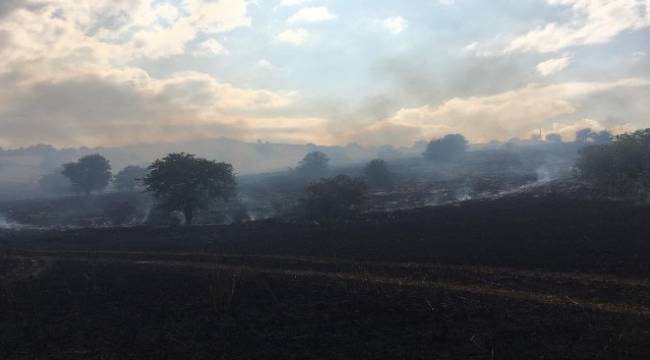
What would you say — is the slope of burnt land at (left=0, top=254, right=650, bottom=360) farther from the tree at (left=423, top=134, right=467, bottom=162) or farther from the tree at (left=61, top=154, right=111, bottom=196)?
the tree at (left=423, top=134, right=467, bottom=162)

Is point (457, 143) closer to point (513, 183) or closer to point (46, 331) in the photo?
point (513, 183)

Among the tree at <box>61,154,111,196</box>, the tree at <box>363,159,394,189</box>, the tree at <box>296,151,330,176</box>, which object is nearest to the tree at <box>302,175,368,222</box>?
the tree at <box>363,159,394,189</box>

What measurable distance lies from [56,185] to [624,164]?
16055 centimetres

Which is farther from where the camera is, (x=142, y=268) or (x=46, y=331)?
(x=142, y=268)

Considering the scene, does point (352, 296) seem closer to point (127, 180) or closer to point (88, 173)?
point (88, 173)

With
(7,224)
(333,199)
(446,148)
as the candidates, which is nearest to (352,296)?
(333,199)

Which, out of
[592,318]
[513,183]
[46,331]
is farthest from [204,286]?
[513,183]

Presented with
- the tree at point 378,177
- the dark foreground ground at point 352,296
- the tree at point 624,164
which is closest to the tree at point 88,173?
the tree at point 378,177

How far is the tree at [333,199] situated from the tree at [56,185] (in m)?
111

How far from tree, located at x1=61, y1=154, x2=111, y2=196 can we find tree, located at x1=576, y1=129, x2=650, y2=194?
10761 cm

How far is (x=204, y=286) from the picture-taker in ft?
96.1

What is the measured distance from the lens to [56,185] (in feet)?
536

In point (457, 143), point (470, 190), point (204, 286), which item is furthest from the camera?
point (457, 143)

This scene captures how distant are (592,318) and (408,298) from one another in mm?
8116
